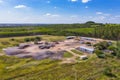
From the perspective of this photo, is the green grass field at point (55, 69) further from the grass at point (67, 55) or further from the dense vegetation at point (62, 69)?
the grass at point (67, 55)

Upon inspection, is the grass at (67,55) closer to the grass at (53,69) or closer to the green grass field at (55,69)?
the green grass field at (55,69)

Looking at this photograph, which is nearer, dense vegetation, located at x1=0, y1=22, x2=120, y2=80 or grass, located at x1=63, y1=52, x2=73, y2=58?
dense vegetation, located at x1=0, y1=22, x2=120, y2=80

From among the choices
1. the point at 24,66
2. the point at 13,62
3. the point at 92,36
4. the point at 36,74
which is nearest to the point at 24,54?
the point at 13,62

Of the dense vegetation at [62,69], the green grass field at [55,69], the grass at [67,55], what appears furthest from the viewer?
the grass at [67,55]

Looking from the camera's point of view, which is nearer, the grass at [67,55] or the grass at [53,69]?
the grass at [53,69]

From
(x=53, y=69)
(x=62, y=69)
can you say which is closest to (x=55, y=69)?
(x=53, y=69)

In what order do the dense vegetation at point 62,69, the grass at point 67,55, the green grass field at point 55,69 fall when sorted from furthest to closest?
the grass at point 67,55 → the dense vegetation at point 62,69 → the green grass field at point 55,69

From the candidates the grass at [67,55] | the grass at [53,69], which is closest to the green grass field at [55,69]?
the grass at [53,69]

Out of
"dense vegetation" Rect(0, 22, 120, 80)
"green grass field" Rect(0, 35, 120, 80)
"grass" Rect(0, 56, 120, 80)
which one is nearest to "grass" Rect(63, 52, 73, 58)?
"dense vegetation" Rect(0, 22, 120, 80)

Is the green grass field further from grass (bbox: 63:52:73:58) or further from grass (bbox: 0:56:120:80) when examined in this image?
grass (bbox: 63:52:73:58)

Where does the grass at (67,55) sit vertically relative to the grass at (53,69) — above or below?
above

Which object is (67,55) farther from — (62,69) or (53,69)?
(53,69)

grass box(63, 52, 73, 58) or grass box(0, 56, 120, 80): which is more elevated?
grass box(63, 52, 73, 58)
